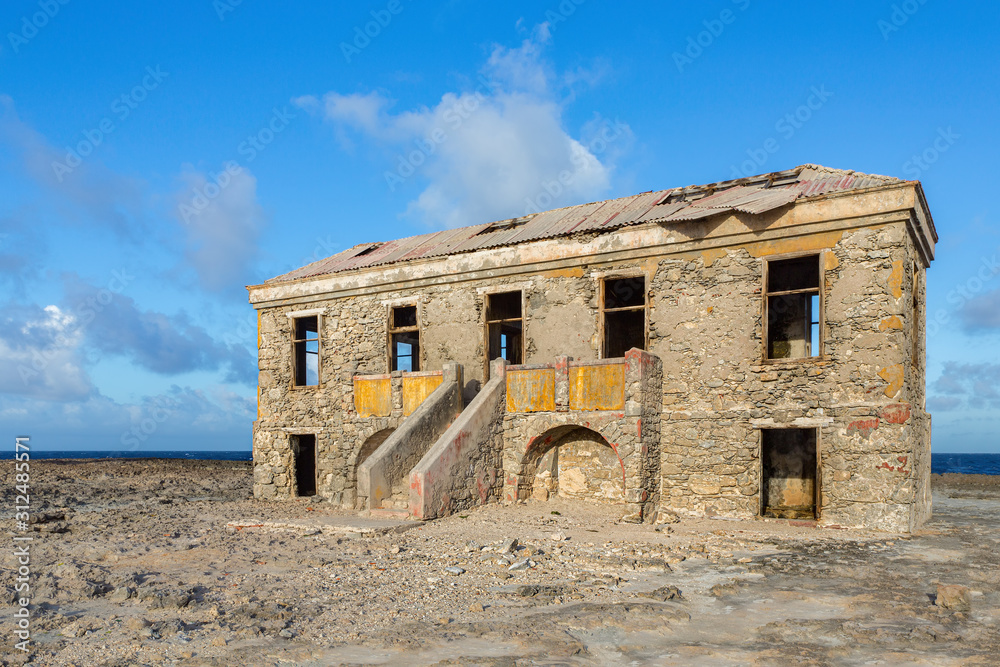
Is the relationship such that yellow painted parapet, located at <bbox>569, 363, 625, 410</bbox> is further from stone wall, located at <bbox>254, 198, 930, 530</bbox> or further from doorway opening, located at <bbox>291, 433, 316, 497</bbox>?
doorway opening, located at <bbox>291, 433, 316, 497</bbox>

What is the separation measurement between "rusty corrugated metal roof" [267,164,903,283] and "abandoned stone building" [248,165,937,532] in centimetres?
7

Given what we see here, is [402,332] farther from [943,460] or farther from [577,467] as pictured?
[943,460]

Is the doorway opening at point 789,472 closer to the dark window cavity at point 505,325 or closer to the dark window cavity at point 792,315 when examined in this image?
the dark window cavity at point 792,315

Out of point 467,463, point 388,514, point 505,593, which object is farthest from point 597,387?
point 505,593

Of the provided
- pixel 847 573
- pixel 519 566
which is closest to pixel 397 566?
pixel 519 566

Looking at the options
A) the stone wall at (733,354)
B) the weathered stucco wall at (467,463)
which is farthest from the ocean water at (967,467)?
the weathered stucco wall at (467,463)

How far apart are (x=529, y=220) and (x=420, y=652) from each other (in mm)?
13987

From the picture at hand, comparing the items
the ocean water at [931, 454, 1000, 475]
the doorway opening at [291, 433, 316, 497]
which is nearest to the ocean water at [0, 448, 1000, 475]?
the ocean water at [931, 454, 1000, 475]

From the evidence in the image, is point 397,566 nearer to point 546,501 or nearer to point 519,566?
point 519,566

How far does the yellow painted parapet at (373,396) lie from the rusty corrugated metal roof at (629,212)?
9.41ft

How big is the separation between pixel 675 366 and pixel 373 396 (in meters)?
7.28

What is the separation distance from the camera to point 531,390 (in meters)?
14.5

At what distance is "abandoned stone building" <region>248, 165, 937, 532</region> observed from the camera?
12375 millimetres

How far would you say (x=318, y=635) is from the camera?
6188mm
